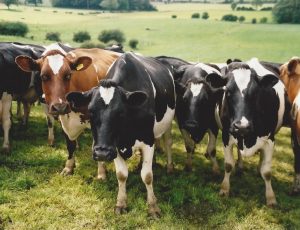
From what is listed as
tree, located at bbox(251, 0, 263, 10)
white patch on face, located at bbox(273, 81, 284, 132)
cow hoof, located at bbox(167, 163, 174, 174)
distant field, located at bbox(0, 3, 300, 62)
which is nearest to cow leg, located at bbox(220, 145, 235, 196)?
white patch on face, located at bbox(273, 81, 284, 132)

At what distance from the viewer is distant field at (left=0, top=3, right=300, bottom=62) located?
3816 cm

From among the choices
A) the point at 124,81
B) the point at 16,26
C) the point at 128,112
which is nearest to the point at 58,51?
the point at 124,81

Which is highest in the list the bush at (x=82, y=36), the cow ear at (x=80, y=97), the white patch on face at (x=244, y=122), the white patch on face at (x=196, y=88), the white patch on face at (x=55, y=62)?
the white patch on face at (x=55, y=62)

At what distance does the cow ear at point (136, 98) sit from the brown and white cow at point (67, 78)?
1.54 meters

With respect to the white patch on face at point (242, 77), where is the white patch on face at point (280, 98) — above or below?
below

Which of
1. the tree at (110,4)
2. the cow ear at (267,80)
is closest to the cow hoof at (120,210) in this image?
the cow ear at (267,80)

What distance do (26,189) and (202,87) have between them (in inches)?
154

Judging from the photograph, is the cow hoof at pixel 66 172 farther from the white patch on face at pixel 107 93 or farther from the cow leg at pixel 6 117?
the white patch on face at pixel 107 93

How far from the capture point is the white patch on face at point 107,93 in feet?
18.6

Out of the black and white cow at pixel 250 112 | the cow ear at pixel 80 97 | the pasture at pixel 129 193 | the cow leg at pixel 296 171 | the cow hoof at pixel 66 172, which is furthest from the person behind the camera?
the cow hoof at pixel 66 172

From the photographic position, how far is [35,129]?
11.2 meters

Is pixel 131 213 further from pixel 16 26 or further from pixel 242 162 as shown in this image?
pixel 16 26

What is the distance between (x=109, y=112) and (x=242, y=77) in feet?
7.80

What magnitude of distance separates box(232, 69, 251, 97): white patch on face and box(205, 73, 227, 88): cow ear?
0.30m
